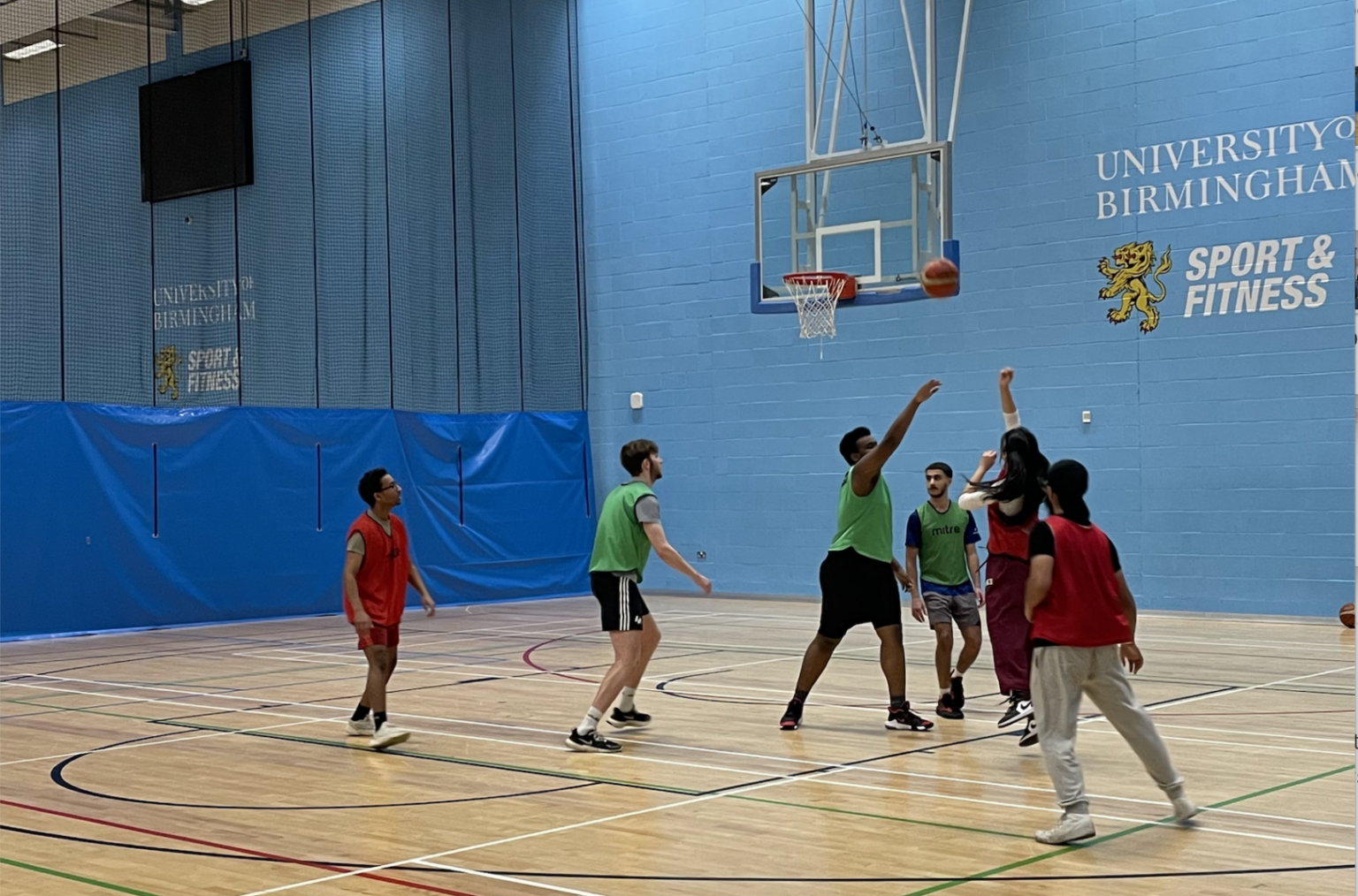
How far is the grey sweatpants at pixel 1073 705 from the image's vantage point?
589 centimetres

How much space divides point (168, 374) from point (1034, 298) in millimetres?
12100

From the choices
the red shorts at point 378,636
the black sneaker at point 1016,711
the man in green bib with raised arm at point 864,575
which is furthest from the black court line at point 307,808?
the black sneaker at point 1016,711

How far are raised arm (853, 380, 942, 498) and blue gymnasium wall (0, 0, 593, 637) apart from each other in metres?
10.8

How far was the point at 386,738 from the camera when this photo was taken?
27.7ft

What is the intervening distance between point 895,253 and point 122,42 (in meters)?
11.0

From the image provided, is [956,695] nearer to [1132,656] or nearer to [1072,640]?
[1132,656]

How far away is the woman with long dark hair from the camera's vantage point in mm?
7117

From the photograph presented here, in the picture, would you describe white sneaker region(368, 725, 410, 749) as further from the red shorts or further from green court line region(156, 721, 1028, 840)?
the red shorts

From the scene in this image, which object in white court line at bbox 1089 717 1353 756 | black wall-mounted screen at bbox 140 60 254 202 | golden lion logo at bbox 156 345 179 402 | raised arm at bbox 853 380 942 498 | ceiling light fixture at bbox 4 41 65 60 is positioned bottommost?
white court line at bbox 1089 717 1353 756

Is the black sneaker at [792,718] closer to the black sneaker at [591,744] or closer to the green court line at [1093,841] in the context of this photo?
the black sneaker at [591,744]

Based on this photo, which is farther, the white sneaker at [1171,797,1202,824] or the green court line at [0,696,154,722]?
the green court line at [0,696,154,722]

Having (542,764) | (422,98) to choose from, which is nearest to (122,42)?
(422,98)

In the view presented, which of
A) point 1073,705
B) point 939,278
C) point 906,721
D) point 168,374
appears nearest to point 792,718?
point 906,721

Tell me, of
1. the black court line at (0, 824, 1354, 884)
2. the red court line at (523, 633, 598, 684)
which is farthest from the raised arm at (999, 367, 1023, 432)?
the red court line at (523, 633, 598, 684)
